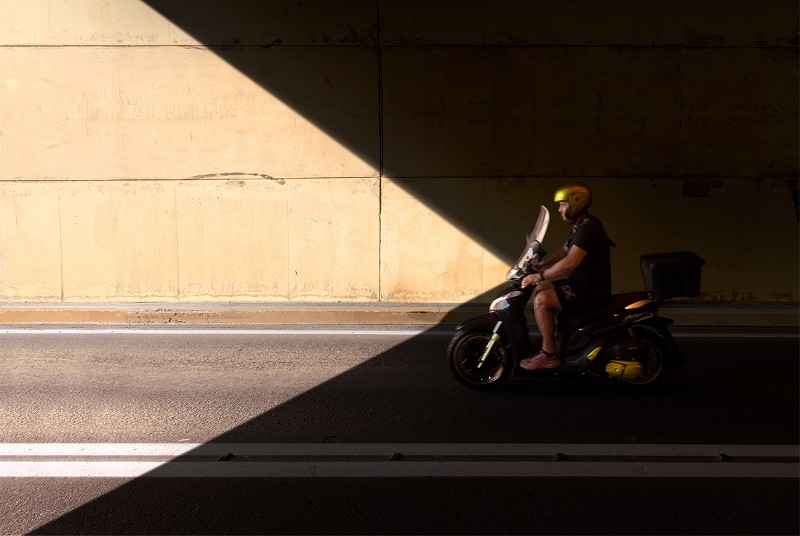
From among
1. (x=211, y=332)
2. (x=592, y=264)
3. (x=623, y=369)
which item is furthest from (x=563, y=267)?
(x=211, y=332)

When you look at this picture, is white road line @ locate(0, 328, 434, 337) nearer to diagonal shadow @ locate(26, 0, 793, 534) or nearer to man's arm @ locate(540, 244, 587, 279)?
diagonal shadow @ locate(26, 0, 793, 534)

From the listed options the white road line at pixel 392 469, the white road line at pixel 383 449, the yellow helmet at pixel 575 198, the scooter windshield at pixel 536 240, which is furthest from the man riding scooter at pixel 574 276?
the white road line at pixel 392 469

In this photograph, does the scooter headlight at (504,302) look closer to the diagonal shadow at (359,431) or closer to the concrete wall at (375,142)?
the diagonal shadow at (359,431)

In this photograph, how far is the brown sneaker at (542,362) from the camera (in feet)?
20.2

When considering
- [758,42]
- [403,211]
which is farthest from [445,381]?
[758,42]

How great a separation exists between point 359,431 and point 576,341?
6.07 ft

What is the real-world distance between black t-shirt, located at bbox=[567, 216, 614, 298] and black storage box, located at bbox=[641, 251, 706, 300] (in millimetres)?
341

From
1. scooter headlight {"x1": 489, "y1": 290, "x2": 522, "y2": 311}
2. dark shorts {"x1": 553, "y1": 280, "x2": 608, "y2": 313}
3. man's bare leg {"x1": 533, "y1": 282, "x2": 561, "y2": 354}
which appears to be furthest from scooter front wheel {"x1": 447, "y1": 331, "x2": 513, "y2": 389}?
dark shorts {"x1": 553, "y1": 280, "x2": 608, "y2": 313}

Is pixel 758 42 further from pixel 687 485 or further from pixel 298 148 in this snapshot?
pixel 687 485

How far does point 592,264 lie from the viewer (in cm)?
609

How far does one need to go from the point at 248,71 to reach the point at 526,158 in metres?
3.75

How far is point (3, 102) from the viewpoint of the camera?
1041 centimetres

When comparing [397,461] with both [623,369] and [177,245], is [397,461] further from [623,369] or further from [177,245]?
[177,245]

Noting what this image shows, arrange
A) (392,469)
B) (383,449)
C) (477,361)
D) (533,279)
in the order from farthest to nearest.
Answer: (477,361)
(533,279)
(383,449)
(392,469)
